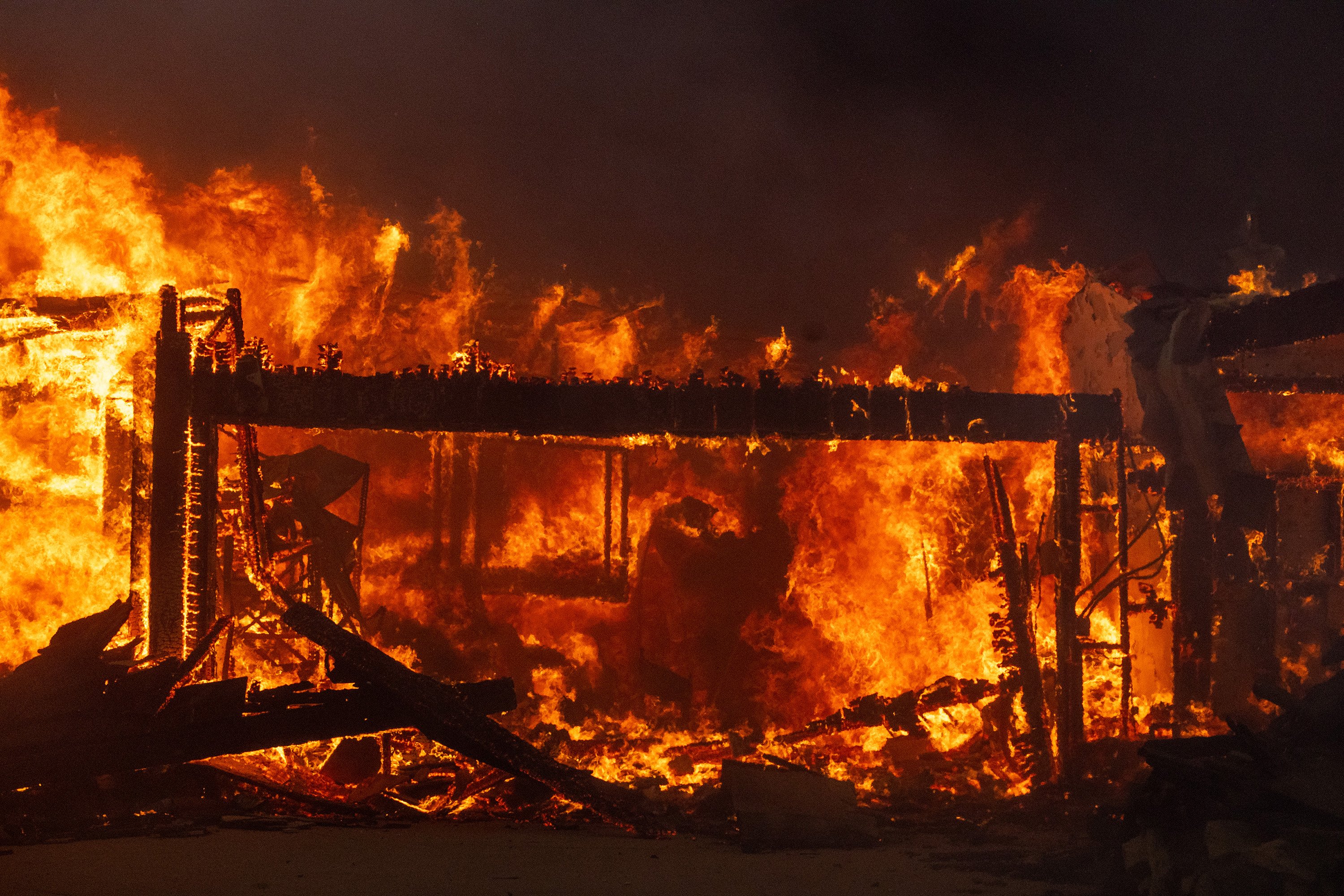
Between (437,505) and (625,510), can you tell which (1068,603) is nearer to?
(625,510)

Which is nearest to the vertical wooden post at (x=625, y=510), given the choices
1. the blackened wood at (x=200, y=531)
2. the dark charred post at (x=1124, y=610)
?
the dark charred post at (x=1124, y=610)

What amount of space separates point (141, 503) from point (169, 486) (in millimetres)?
687

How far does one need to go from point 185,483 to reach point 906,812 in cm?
779

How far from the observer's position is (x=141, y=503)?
8117 millimetres

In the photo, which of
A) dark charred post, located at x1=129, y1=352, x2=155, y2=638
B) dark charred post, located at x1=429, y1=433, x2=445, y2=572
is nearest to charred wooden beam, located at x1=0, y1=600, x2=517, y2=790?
dark charred post, located at x1=129, y1=352, x2=155, y2=638

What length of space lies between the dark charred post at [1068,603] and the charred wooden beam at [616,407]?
34 cm

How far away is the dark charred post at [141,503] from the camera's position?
7738 millimetres

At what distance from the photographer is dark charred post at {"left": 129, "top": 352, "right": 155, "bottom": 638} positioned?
25.4 feet

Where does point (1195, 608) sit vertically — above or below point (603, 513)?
below

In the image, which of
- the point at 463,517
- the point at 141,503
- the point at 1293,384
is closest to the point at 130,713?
the point at 141,503

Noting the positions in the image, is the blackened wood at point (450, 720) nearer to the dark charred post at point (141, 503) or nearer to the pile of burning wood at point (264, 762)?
the pile of burning wood at point (264, 762)

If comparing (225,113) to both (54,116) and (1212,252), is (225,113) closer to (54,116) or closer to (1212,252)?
(54,116)

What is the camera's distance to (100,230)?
1399 centimetres

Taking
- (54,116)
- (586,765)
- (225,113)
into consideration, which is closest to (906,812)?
(586,765)
